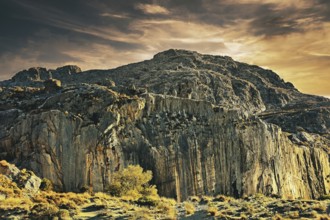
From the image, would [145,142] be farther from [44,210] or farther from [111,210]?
[44,210]

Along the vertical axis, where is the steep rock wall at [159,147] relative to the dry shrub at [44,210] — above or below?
above

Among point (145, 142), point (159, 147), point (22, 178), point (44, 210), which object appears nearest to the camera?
point (44, 210)

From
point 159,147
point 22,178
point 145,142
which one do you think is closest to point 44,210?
point 22,178

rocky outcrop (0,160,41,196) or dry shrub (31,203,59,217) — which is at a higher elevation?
rocky outcrop (0,160,41,196)

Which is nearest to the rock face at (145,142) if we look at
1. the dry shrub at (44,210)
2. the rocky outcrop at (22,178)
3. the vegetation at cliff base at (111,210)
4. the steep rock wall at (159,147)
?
the steep rock wall at (159,147)

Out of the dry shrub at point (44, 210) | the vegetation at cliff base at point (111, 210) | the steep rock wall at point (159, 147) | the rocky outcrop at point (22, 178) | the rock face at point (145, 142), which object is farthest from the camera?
the rock face at point (145, 142)

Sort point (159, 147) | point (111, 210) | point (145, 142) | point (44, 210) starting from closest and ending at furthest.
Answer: point (44, 210) < point (111, 210) < point (145, 142) < point (159, 147)

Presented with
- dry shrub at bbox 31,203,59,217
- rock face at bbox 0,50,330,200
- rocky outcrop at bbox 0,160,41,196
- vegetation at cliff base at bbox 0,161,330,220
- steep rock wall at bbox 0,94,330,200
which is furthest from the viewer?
rock face at bbox 0,50,330,200

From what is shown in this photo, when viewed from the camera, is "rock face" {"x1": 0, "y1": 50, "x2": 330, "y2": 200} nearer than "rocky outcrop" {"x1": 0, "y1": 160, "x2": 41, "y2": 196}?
No

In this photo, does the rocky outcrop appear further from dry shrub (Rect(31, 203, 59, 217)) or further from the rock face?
dry shrub (Rect(31, 203, 59, 217))

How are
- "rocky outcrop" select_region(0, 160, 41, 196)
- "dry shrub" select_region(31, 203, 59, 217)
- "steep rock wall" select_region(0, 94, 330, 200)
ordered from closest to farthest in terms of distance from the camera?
"dry shrub" select_region(31, 203, 59, 217) → "rocky outcrop" select_region(0, 160, 41, 196) → "steep rock wall" select_region(0, 94, 330, 200)

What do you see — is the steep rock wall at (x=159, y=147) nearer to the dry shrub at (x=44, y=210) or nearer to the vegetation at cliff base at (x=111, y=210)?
the vegetation at cliff base at (x=111, y=210)

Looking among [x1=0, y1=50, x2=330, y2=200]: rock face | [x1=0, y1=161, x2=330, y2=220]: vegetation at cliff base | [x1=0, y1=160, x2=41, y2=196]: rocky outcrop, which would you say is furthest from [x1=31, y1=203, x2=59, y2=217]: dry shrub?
[x1=0, y1=50, x2=330, y2=200]: rock face

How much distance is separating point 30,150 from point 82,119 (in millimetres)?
9444
